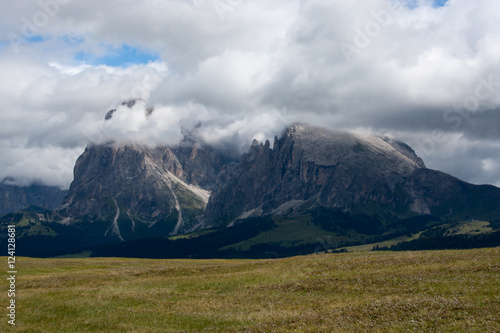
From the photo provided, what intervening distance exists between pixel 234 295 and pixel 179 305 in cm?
677

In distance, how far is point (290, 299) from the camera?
4522 cm

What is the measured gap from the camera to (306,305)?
41469 millimetres

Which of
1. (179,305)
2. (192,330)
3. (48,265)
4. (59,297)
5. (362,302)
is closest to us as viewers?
(192,330)

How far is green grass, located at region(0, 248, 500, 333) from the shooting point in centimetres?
3350

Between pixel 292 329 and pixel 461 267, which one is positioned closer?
pixel 292 329

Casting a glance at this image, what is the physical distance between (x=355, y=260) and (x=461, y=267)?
16.9 m

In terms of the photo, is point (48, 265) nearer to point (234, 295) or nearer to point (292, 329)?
point (234, 295)

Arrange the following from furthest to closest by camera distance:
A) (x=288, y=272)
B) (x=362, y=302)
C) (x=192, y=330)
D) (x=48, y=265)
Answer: (x=48, y=265), (x=288, y=272), (x=362, y=302), (x=192, y=330)

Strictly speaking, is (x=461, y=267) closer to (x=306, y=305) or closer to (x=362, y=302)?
(x=362, y=302)

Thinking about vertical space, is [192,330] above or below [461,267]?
below

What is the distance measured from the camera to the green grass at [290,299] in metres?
33.5

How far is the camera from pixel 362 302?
3941 cm

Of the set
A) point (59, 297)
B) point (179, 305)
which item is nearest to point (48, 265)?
point (59, 297)

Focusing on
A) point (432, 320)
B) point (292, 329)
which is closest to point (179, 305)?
point (292, 329)
